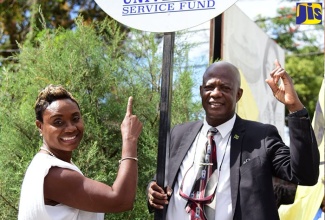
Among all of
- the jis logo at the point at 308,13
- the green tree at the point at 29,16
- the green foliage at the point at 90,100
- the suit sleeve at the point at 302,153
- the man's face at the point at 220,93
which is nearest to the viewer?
the suit sleeve at the point at 302,153

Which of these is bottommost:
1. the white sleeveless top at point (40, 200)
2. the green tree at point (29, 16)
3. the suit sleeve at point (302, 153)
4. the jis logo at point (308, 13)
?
the white sleeveless top at point (40, 200)

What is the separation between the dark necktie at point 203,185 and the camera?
316cm

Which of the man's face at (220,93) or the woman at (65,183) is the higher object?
the man's face at (220,93)

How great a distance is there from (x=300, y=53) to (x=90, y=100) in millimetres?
12769

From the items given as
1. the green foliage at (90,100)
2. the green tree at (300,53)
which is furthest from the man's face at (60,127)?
the green tree at (300,53)

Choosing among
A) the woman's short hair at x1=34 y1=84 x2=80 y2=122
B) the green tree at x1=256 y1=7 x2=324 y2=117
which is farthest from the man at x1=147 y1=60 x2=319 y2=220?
the green tree at x1=256 y1=7 x2=324 y2=117

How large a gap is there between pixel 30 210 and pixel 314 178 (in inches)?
51.8

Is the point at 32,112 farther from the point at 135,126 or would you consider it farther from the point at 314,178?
the point at 314,178

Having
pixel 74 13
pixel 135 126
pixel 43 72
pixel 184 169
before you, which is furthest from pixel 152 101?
pixel 74 13

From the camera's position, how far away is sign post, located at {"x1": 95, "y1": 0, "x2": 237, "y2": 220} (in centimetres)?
311

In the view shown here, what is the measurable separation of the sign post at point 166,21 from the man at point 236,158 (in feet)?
0.65

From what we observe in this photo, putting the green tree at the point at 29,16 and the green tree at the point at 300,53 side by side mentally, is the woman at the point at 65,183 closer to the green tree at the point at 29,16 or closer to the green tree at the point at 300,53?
the green tree at the point at 29,16

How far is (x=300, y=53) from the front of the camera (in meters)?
16.3

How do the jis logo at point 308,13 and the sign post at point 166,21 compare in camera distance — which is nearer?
the sign post at point 166,21
